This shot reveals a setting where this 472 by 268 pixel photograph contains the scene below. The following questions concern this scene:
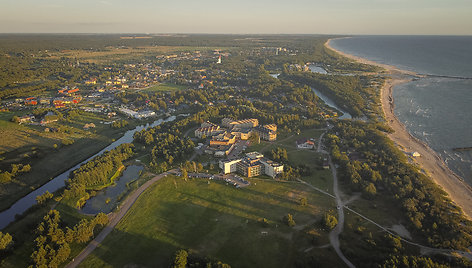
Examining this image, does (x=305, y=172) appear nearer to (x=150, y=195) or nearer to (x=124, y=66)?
(x=150, y=195)

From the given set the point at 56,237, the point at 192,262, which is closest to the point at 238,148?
the point at 192,262

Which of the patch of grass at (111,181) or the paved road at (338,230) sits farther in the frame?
the patch of grass at (111,181)

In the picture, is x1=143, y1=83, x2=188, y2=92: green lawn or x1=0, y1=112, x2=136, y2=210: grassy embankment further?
x1=143, y1=83, x2=188, y2=92: green lawn

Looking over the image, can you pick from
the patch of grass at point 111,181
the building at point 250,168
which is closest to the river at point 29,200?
the patch of grass at point 111,181

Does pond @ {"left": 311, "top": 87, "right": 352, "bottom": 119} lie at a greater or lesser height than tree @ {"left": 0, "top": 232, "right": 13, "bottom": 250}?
greater

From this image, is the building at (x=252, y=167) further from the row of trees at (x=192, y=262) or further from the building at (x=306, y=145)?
the row of trees at (x=192, y=262)

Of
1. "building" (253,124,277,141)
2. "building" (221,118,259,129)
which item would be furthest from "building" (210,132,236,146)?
"building" (221,118,259,129)

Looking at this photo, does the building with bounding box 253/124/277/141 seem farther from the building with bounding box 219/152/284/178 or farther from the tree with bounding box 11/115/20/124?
the tree with bounding box 11/115/20/124
